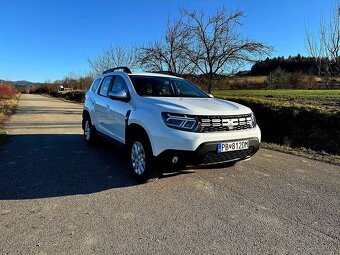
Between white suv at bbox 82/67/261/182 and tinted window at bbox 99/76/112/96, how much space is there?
84cm

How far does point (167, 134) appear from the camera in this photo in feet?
14.2

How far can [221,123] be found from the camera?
4.53 metres

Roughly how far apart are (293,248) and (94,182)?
2991 millimetres

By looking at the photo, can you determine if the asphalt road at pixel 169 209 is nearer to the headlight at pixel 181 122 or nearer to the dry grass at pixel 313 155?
the dry grass at pixel 313 155

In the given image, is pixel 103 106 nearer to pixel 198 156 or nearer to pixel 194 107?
pixel 194 107

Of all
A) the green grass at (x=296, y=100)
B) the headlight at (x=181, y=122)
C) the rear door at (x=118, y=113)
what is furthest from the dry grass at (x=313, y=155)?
the green grass at (x=296, y=100)

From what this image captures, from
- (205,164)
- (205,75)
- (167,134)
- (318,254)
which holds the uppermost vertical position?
(205,75)

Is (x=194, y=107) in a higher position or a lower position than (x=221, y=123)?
higher

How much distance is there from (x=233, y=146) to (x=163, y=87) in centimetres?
192

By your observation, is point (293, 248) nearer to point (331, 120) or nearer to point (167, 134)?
point (167, 134)

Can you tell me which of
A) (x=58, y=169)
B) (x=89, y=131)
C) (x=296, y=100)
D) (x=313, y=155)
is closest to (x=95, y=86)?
(x=89, y=131)

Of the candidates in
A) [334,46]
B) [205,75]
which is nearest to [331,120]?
[334,46]

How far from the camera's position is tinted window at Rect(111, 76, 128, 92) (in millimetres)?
5828

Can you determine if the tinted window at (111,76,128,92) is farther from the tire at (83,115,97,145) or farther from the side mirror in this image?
the tire at (83,115,97,145)
